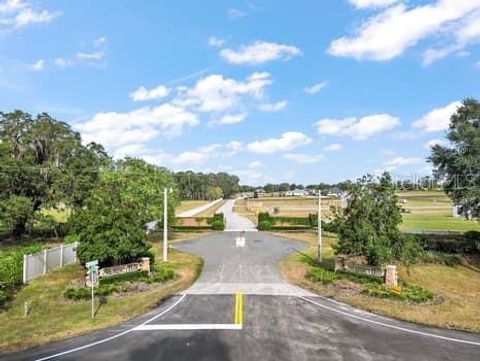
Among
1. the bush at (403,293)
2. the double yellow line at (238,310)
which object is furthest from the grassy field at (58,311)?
the bush at (403,293)

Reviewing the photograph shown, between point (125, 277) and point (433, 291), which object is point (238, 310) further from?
point (433, 291)

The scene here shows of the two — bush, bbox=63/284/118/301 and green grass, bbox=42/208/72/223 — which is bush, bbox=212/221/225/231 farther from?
bush, bbox=63/284/118/301

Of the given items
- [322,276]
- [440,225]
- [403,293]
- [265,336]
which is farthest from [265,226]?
[265,336]

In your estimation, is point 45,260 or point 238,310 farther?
point 45,260

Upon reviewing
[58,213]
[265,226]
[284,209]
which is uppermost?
[58,213]

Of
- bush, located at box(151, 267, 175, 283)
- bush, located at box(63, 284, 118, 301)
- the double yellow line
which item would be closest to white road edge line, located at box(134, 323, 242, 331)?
the double yellow line

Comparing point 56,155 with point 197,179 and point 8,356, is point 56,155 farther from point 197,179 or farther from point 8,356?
point 197,179

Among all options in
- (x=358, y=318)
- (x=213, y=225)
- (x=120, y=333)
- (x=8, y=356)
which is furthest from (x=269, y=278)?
(x=213, y=225)
